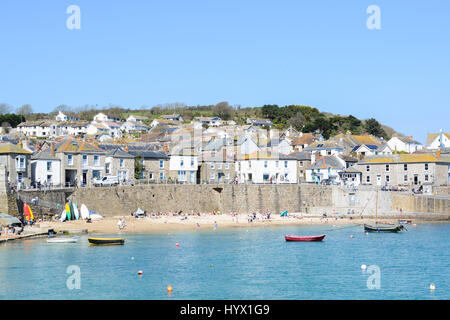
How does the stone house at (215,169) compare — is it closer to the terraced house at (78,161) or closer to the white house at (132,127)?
the terraced house at (78,161)

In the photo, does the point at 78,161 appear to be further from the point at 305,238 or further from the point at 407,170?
the point at 407,170

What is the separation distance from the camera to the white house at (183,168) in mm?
75625

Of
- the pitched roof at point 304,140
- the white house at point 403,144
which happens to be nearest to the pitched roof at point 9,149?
the pitched roof at point 304,140

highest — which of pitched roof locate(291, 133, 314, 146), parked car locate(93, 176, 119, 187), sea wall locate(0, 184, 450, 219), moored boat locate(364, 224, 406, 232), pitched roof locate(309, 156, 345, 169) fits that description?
pitched roof locate(291, 133, 314, 146)

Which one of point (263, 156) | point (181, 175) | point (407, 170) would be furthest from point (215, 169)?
point (407, 170)

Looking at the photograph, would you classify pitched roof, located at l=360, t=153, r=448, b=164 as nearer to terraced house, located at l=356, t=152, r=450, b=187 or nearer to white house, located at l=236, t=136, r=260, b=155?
terraced house, located at l=356, t=152, r=450, b=187

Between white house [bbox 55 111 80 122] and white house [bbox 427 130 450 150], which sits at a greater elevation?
white house [bbox 55 111 80 122]

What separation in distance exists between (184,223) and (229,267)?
21.8 metres

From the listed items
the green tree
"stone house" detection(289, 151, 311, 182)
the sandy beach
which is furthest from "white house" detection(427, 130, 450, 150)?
the sandy beach

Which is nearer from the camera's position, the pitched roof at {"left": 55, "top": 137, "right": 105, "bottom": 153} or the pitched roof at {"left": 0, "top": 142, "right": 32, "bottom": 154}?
the pitched roof at {"left": 0, "top": 142, "right": 32, "bottom": 154}

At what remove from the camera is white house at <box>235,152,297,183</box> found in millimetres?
76812

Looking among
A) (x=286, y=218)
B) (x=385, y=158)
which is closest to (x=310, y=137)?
(x=385, y=158)

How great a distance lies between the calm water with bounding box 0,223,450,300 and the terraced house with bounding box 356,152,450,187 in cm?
2098

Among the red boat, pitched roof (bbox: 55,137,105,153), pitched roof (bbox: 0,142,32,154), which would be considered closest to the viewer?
the red boat
